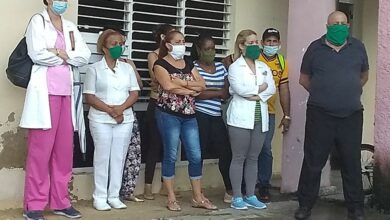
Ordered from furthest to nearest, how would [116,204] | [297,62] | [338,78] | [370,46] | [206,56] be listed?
[370,46], [297,62], [206,56], [116,204], [338,78]

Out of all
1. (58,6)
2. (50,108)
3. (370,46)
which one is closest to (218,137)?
(50,108)

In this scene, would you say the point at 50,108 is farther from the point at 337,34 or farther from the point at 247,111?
the point at 337,34

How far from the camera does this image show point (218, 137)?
7.56 m

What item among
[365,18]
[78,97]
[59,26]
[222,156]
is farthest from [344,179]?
[365,18]

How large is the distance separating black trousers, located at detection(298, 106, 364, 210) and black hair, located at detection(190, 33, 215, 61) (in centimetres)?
142

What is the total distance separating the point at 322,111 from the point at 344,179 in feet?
2.55

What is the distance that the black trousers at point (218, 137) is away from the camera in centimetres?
749

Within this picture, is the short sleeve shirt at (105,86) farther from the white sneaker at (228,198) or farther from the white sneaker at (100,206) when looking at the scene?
the white sneaker at (228,198)

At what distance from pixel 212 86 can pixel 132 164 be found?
4.09ft

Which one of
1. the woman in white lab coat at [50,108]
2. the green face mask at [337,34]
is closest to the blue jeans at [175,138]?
the woman in white lab coat at [50,108]

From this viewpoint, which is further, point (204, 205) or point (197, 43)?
point (197, 43)

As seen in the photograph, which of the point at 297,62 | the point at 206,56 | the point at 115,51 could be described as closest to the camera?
the point at 115,51

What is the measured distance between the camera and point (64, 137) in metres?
6.47

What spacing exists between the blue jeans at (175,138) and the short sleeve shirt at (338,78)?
4.31 ft
